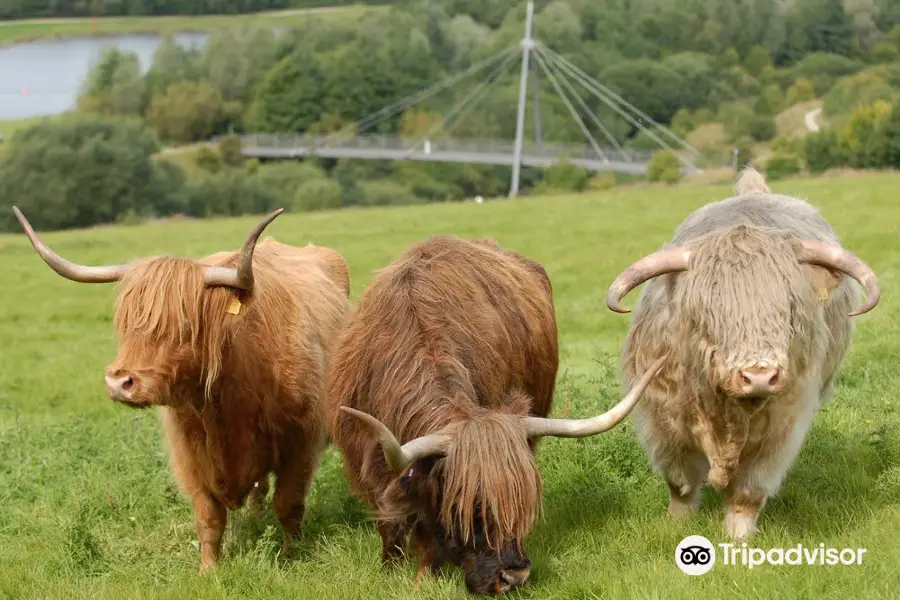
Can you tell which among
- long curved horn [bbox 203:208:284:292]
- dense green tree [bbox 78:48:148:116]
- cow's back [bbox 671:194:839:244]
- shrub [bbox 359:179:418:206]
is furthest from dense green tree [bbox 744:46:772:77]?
long curved horn [bbox 203:208:284:292]

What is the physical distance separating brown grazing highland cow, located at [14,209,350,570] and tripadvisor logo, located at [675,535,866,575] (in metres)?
2.42

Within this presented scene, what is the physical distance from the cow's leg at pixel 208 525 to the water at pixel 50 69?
174 feet

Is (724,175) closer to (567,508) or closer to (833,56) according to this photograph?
(567,508)

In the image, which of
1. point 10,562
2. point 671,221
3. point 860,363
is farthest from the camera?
point 671,221

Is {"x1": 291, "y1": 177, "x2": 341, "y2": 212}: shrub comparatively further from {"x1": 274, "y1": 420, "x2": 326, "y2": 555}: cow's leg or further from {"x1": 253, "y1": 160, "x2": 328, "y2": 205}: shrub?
{"x1": 274, "y1": 420, "x2": 326, "y2": 555}: cow's leg

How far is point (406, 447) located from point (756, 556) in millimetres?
1940

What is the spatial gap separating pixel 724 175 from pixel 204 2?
163 feet

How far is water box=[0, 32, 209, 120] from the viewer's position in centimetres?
6341

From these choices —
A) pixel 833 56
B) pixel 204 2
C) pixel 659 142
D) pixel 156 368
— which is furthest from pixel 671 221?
pixel 833 56

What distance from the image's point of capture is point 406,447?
4.95 metres

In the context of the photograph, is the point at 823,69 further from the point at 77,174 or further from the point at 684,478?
the point at 684,478

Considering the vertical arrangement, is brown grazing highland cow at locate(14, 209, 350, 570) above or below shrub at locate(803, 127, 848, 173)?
above

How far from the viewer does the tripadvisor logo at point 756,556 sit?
211 inches

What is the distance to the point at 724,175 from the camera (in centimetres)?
4553
